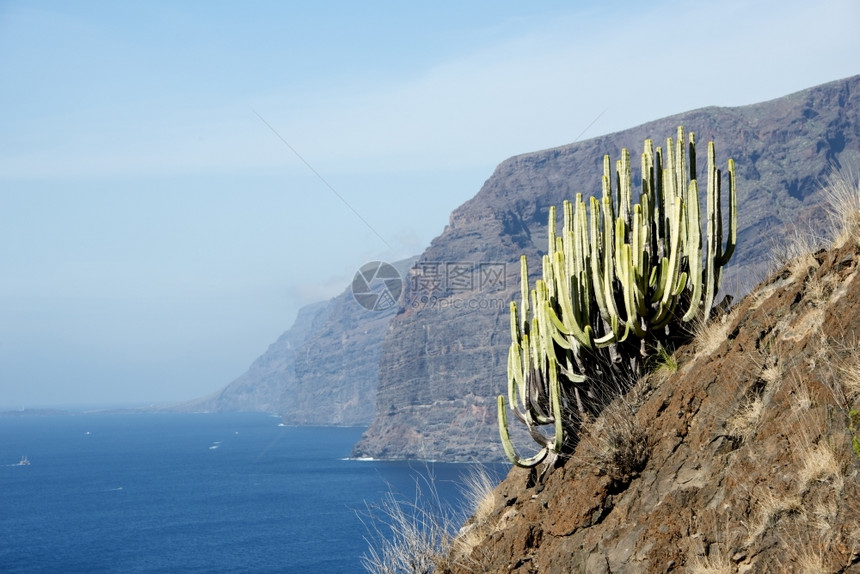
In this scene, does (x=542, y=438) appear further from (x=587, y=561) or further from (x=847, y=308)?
(x=847, y=308)

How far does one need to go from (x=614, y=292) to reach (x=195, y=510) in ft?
339

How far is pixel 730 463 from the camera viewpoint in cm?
626

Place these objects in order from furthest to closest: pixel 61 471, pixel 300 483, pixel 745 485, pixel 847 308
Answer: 1. pixel 61 471
2. pixel 300 483
3. pixel 847 308
4. pixel 745 485

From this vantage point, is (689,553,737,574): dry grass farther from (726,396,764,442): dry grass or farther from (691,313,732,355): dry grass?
(691,313,732,355): dry grass

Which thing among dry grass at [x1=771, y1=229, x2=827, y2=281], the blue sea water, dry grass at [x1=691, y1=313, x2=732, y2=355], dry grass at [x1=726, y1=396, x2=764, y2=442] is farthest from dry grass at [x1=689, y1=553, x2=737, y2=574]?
the blue sea water

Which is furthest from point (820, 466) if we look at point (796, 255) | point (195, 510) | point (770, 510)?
point (195, 510)

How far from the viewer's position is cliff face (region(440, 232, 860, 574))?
5.38 m

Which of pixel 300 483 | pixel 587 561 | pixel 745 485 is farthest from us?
pixel 300 483

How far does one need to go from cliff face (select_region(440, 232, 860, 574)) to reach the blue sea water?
3390 cm

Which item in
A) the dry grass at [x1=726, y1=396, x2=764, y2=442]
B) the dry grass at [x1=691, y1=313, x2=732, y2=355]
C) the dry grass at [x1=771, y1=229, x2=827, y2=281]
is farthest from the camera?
the dry grass at [x1=691, y1=313, x2=732, y2=355]

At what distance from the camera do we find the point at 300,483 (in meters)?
122

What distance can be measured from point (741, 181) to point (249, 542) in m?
153

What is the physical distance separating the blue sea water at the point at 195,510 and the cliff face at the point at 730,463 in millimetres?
33902

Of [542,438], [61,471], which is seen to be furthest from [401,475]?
[542,438]
